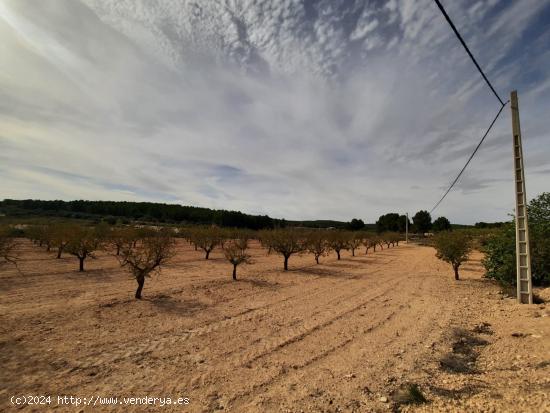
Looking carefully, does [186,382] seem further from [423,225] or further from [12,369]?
[423,225]

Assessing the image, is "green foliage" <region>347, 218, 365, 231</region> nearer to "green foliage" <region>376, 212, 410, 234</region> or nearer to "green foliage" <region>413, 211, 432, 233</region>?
"green foliage" <region>376, 212, 410, 234</region>

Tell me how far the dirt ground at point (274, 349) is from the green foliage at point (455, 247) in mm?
4830

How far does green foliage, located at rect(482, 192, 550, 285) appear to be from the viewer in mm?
13750

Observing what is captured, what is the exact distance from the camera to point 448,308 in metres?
11.6

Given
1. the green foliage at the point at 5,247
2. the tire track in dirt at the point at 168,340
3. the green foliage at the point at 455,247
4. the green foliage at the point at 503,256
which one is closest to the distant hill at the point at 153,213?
the green foliage at the point at 5,247

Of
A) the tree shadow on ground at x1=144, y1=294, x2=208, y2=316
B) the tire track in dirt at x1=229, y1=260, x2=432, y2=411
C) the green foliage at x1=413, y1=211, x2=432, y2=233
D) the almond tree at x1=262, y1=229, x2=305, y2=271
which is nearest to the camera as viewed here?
the tire track in dirt at x1=229, y1=260, x2=432, y2=411

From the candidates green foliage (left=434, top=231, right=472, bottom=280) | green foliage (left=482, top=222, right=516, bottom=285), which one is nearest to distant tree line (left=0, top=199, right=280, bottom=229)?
green foliage (left=434, top=231, right=472, bottom=280)

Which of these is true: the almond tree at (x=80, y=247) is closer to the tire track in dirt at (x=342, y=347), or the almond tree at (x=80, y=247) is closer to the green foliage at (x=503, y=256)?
the tire track in dirt at (x=342, y=347)

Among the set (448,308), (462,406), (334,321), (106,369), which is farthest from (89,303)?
(448,308)

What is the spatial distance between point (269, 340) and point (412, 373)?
3.74m

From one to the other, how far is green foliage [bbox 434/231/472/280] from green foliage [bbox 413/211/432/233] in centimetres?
9113

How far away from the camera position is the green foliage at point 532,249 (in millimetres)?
13750

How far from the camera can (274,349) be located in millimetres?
7535

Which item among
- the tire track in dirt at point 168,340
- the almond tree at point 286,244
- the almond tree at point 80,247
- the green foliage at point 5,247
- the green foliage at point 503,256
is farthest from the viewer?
the almond tree at point 286,244
